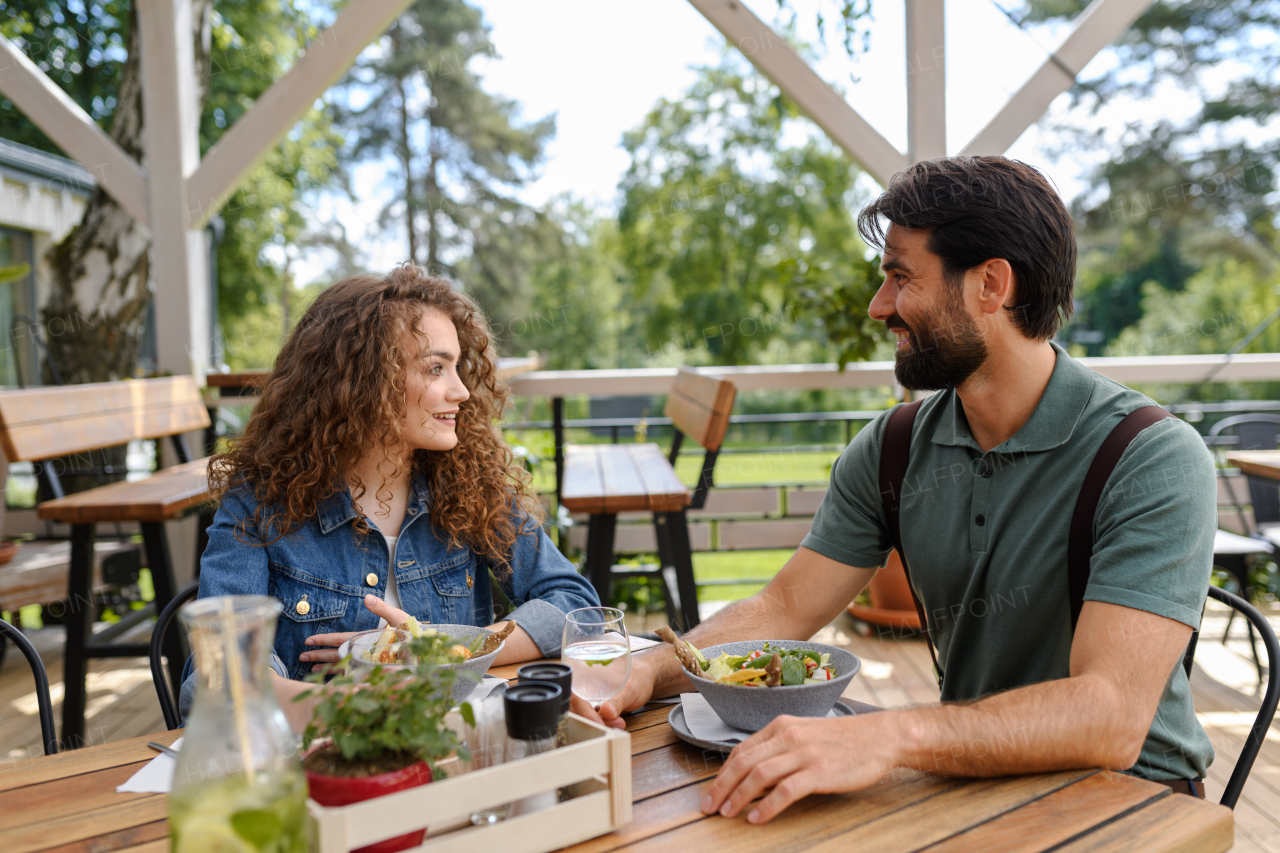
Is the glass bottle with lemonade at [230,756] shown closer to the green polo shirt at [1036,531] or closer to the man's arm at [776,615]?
the man's arm at [776,615]

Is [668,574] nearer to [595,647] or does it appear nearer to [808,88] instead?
[808,88]

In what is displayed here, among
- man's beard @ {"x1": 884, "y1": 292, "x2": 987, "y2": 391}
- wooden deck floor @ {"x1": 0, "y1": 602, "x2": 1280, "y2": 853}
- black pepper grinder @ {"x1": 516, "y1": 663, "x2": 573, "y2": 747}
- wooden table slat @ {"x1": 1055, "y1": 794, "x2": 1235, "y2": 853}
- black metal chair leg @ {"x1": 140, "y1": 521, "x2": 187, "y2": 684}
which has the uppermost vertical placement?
man's beard @ {"x1": 884, "y1": 292, "x2": 987, "y2": 391}

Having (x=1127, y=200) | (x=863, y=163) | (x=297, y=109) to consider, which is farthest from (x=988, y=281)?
(x=1127, y=200)

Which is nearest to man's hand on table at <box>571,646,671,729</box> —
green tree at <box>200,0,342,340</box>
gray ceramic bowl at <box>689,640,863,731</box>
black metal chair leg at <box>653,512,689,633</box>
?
gray ceramic bowl at <box>689,640,863,731</box>

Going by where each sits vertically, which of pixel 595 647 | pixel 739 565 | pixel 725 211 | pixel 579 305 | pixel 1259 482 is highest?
pixel 725 211

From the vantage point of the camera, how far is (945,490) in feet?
4.83

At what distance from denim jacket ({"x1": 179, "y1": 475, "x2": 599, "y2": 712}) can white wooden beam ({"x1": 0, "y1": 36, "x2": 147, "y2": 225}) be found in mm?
2684

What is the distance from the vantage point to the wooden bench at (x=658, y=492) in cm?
253

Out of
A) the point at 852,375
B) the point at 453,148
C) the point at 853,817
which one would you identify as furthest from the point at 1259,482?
the point at 453,148

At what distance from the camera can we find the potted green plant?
76 centimetres

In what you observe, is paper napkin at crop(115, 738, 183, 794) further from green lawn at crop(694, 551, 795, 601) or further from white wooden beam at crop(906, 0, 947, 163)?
green lawn at crop(694, 551, 795, 601)

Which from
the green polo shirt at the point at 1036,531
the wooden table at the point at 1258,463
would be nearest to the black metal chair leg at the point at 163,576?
the green polo shirt at the point at 1036,531

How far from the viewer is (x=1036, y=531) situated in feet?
4.36

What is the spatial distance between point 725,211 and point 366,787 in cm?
2127
